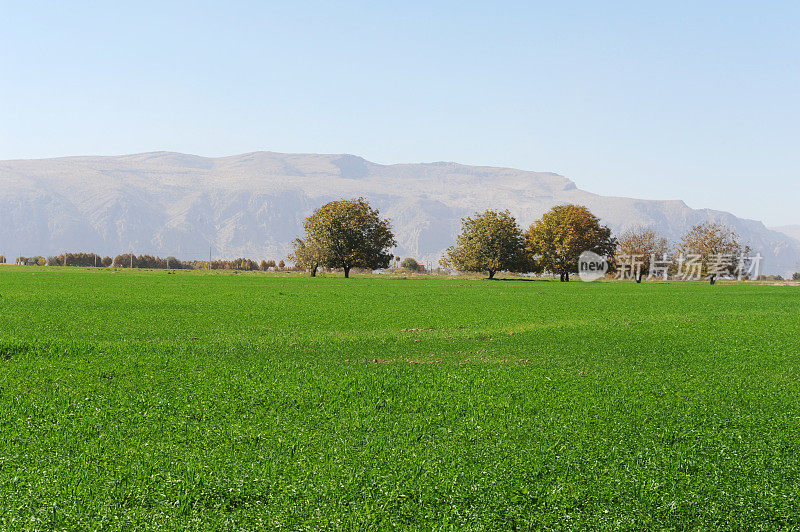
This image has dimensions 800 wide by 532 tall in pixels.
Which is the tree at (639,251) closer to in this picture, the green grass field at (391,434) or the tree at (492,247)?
the tree at (492,247)

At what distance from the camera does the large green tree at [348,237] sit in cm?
8044

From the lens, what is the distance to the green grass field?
583 cm

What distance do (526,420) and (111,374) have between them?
743 cm

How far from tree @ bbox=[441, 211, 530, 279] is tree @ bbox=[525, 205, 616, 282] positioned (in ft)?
6.87

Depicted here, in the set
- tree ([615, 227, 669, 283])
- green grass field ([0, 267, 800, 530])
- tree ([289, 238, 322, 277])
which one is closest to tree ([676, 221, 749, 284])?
tree ([615, 227, 669, 283])

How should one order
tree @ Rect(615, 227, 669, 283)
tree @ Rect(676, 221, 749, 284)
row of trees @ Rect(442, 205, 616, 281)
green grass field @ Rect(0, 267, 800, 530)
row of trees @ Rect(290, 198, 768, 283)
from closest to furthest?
green grass field @ Rect(0, 267, 800, 530) → row of trees @ Rect(290, 198, 768, 283) → row of trees @ Rect(442, 205, 616, 281) → tree @ Rect(676, 221, 749, 284) → tree @ Rect(615, 227, 669, 283)

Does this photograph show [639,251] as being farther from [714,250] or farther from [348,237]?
[348,237]

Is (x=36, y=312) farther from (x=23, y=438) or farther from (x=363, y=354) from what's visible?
(x=23, y=438)

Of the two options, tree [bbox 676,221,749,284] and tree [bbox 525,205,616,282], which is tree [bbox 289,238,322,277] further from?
tree [bbox 676,221,749,284]

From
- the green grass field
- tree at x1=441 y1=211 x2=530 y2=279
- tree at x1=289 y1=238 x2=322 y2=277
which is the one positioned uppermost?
tree at x1=441 y1=211 x2=530 y2=279

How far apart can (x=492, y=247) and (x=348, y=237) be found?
2193 centimetres

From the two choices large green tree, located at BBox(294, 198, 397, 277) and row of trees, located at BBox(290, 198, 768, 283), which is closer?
large green tree, located at BBox(294, 198, 397, 277)

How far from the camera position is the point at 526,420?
8.59 meters

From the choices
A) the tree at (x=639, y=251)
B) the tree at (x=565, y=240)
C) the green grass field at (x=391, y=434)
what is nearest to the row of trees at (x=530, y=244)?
the tree at (x=565, y=240)
